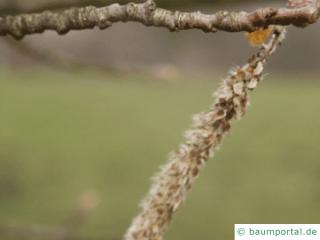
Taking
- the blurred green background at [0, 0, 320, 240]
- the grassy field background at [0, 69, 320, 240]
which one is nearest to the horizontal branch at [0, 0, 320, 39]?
the blurred green background at [0, 0, 320, 240]

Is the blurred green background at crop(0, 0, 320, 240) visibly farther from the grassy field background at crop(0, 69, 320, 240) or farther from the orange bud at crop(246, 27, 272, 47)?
the orange bud at crop(246, 27, 272, 47)

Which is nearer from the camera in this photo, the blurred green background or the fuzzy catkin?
the fuzzy catkin

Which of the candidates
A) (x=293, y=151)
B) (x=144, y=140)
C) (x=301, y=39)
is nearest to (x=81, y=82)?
(x=144, y=140)

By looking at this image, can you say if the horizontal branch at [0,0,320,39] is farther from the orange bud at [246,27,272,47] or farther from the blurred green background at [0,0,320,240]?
the blurred green background at [0,0,320,240]

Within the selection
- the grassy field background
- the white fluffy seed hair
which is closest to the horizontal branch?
the white fluffy seed hair

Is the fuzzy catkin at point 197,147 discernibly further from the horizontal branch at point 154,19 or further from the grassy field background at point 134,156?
the grassy field background at point 134,156

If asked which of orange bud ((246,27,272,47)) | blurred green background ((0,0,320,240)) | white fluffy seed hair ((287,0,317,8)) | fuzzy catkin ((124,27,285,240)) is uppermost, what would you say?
blurred green background ((0,0,320,240))

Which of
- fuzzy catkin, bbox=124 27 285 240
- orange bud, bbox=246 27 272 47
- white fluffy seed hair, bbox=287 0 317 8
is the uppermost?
orange bud, bbox=246 27 272 47

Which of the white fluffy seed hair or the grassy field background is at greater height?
the grassy field background

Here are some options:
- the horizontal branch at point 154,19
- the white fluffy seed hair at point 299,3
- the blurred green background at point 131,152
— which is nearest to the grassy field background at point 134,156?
the blurred green background at point 131,152
